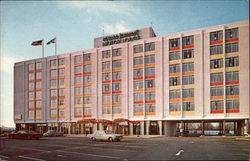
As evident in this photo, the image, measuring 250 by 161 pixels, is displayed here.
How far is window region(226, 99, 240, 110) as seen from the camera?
44.7 meters

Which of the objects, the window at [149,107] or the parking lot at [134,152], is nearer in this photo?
the parking lot at [134,152]

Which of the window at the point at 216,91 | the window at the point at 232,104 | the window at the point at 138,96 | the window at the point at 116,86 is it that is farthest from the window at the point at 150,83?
the window at the point at 232,104

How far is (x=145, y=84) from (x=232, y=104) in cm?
1835

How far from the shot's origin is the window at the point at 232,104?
44662 mm

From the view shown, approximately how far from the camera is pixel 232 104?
45.1 meters

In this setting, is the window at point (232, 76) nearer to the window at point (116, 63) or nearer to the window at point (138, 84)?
the window at point (138, 84)

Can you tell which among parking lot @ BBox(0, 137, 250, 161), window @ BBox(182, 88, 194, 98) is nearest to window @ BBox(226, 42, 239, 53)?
window @ BBox(182, 88, 194, 98)

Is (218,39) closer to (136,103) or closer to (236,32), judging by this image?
(236,32)

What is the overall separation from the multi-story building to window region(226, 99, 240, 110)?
0.17 m

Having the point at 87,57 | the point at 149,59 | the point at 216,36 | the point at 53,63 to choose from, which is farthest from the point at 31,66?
the point at 216,36

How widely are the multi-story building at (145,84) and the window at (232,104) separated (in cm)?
17

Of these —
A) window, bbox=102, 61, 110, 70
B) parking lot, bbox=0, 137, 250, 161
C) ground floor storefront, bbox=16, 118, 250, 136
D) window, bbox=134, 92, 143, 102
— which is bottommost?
ground floor storefront, bbox=16, 118, 250, 136

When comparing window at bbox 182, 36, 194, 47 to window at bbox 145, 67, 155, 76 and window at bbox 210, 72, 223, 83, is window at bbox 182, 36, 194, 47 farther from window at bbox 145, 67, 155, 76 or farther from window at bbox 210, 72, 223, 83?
window at bbox 145, 67, 155, 76

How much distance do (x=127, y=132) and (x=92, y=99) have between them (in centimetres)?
1239
